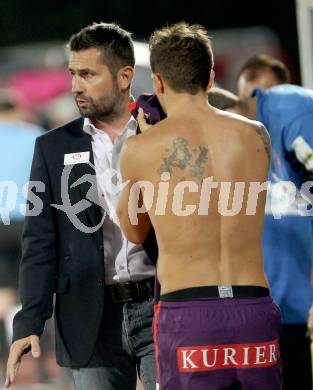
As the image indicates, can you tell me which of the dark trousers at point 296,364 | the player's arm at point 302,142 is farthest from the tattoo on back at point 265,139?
the dark trousers at point 296,364

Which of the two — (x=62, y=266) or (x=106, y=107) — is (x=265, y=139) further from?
(x=62, y=266)

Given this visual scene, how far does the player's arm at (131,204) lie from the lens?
12.2 feet

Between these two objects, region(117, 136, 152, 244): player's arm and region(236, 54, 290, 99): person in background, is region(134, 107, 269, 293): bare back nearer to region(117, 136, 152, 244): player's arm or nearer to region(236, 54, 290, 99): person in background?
region(117, 136, 152, 244): player's arm

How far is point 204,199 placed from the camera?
362cm

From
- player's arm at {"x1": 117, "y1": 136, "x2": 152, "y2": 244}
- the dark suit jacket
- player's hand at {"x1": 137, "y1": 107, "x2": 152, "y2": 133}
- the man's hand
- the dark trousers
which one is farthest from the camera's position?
the dark trousers

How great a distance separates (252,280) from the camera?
3.67 metres

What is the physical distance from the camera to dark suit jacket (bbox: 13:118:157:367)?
4.16 meters

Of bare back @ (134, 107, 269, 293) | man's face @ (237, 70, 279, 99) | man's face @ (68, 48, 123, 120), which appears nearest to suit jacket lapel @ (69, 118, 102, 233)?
man's face @ (68, 48, 123, 120)

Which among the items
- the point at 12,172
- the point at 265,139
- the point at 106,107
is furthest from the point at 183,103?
the point at 12,172

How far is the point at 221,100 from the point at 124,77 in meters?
0.91

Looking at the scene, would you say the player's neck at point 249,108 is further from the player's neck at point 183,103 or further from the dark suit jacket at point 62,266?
the player's neck at point 183,103

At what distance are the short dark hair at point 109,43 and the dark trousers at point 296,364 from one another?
1.58m

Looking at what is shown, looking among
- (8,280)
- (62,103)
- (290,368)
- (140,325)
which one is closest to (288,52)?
(62,103)

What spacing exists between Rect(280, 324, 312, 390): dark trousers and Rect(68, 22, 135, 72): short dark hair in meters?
1.58
